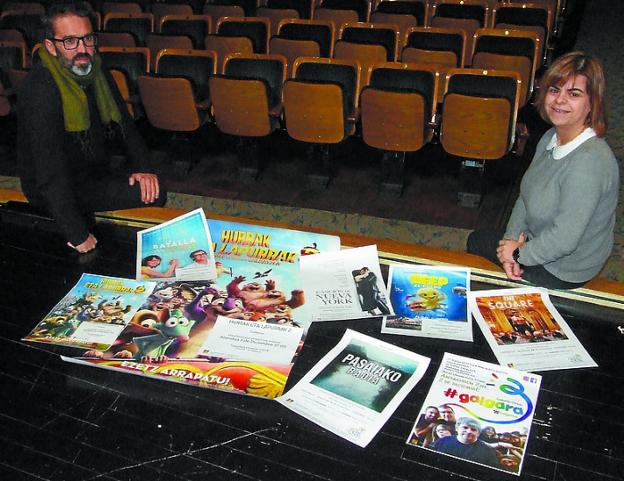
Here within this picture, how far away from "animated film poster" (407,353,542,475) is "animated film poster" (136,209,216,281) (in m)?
0.61

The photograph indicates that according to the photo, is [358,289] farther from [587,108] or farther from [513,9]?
[513,9]

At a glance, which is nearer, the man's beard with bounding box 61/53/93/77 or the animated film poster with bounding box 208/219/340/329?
the animated film poster with bounding box 208/219/340/329

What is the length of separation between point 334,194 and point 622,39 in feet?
11.8

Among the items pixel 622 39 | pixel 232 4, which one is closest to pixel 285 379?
pixel 232 4

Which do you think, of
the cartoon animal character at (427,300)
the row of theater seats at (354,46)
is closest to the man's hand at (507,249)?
the cartoon animal character at (427,300)

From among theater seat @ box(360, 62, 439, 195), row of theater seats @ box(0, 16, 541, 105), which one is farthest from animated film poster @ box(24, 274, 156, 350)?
row of theater seats @ box(0, 16, 541, 105)

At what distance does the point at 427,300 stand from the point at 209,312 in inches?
18.8

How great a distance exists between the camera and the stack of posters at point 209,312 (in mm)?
1185

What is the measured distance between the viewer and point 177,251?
5.06 feet

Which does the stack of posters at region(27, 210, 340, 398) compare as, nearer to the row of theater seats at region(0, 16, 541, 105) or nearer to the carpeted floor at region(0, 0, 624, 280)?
the carpeted floor at region(0, 0, 624, 280)

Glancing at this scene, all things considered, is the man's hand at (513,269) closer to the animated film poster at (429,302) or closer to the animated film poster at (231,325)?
the animated film poster at (429,302)

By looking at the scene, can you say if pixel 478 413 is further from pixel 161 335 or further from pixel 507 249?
pixel 507 249

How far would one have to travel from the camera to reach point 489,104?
2.85 metres

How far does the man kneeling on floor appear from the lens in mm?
1751
